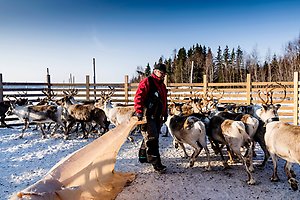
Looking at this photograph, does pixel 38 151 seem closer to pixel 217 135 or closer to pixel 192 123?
pixel 192 123

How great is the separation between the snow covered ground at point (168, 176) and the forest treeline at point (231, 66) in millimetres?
23547

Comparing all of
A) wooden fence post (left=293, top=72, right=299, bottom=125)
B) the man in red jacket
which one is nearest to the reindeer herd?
the man in red jacket

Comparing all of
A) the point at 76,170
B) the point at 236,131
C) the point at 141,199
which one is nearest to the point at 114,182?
the point at 141,199

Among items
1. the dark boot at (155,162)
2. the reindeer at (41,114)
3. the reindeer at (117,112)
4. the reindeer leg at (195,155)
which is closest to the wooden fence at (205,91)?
the reindeer at (41,114)

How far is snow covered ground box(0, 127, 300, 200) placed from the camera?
4.01 metres

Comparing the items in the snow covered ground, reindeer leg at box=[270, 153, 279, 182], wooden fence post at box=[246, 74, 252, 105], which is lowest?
the snow covered ground

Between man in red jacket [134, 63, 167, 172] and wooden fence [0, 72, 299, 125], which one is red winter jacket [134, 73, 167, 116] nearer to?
man in red jacket [134, 63, 167, 172]

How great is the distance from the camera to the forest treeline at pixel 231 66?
96.2ft

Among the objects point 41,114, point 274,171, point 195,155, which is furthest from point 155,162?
point 41,114

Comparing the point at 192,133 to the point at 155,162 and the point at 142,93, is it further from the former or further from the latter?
the point at 142,93

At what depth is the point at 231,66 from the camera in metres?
38.2

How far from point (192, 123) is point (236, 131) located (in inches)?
34.0

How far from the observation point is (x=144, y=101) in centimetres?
486

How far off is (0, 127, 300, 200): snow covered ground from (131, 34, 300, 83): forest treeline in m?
23.5
